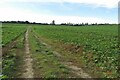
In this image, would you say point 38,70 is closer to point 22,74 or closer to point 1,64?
point 22,74

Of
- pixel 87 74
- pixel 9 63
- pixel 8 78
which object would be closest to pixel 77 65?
pixel 87 74

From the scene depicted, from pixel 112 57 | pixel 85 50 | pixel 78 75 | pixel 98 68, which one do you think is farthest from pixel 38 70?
pixel 85 50

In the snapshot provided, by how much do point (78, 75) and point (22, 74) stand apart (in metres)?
3.26

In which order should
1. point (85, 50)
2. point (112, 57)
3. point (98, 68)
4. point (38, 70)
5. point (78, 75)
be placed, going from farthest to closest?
point (85, 50)
point (112, 57)
point (98, 68)
point (38, 70)
point (78, 75)

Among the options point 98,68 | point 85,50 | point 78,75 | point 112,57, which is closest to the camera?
point 78,75

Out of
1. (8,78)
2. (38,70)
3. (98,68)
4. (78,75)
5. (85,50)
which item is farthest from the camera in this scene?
(85,50)

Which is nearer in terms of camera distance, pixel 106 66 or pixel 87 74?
pixel 87 74

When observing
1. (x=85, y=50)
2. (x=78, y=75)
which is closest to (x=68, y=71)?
(x=78, y=75)

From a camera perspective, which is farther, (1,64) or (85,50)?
(85,50)

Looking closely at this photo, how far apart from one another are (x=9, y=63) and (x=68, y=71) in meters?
4.71

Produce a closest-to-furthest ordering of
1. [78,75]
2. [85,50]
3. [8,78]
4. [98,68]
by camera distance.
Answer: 1. [8,78]
2. [78,75]
3. [98,68]
4. [85,50]

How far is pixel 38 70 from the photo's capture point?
62.4 ft

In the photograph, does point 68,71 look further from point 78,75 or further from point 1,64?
point 1,64

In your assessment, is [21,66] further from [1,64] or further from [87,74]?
[87,74]
